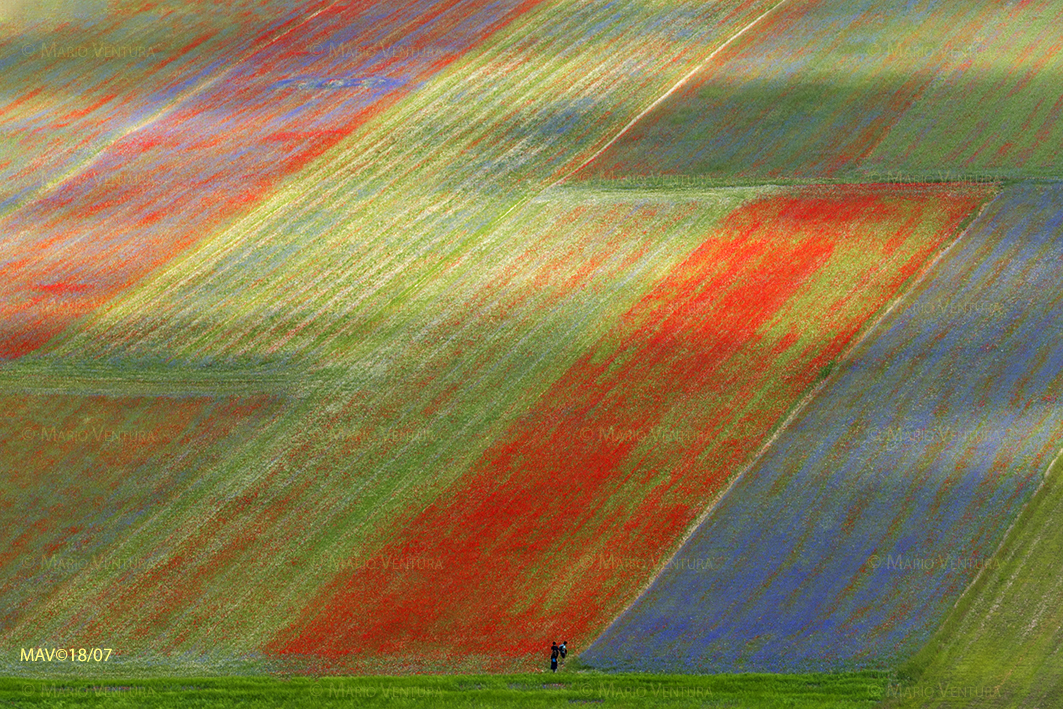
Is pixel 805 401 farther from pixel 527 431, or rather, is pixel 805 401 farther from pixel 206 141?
pixel 206 141

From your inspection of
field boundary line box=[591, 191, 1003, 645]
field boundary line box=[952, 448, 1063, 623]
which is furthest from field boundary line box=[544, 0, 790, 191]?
field boundary line box=[952, 448, 1063, 623]

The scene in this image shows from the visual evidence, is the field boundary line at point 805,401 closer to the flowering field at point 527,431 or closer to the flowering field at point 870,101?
the flowering field at point 527,431

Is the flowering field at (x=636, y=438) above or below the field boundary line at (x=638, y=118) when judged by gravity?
below

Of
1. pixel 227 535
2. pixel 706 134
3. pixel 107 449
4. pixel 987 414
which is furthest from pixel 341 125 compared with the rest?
pixel 987 414

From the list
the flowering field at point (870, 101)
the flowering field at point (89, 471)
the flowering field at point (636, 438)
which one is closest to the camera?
the flowering field at point (636, 438)

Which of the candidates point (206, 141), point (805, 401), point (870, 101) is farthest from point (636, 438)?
point (206, 141)

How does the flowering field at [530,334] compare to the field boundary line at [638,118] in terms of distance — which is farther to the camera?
the field boundary line at [638,118]

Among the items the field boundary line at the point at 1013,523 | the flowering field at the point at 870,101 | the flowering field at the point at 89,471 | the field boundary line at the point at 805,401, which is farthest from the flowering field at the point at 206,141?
the field boundary line at the point at 1013,523

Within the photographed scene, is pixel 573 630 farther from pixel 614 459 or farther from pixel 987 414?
pixel 987 414
